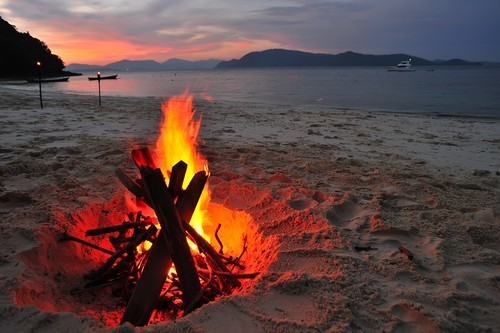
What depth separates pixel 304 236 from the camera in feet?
11.2

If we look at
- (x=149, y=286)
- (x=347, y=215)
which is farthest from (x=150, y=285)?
(x=347, y=215)

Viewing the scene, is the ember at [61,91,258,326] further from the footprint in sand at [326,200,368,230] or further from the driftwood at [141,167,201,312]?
the footprint in sand at [326,200,368,230]

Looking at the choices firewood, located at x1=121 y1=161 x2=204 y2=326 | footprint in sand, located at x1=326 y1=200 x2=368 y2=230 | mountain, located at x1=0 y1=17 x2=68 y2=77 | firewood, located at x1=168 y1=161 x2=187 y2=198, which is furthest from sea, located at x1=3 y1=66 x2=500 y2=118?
firewood, located at x1=121 y1=161 x2=204 y2=326

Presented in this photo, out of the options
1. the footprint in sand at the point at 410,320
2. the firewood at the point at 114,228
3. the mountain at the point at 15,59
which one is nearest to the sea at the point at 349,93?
the mountain at the point at 15,59

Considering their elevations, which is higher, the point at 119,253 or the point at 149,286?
the point at 119,253

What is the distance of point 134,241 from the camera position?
282cm

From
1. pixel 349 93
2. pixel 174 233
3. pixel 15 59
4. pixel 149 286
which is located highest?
pixel 15 59

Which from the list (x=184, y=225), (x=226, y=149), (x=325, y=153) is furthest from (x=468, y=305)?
(x=226, y=149)

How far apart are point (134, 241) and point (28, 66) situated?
64.2 meters

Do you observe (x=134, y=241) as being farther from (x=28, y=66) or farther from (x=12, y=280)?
(x=28, y=66)

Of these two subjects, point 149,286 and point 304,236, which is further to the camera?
point 304,236

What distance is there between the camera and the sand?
90.9 inches

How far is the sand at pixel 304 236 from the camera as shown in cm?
231

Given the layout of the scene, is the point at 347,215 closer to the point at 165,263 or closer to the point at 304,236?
the point at 304,236
